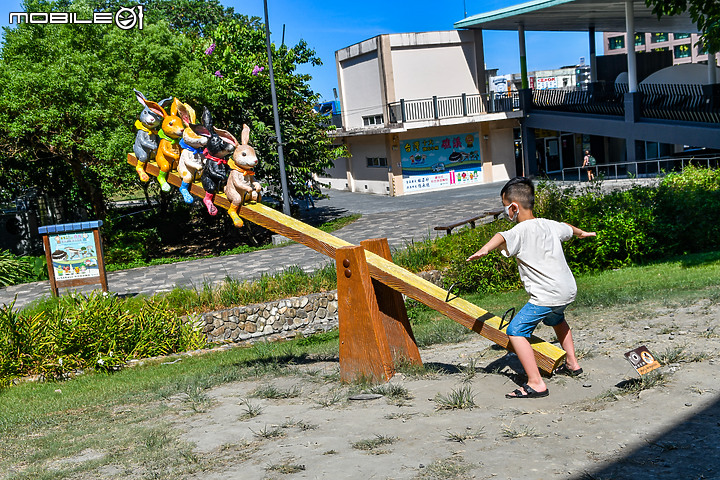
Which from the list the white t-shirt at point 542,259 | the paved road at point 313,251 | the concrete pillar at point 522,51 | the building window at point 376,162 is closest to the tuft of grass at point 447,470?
the white t-shirt at point 542,259

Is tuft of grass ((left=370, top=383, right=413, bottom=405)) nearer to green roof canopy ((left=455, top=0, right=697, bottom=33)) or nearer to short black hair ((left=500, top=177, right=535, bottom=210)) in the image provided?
short black hair ((left=500, top=177, right=535, bottom=210))

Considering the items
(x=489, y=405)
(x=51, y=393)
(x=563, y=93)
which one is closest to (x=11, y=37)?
(x=51, y=393)

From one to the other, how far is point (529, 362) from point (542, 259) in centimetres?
80

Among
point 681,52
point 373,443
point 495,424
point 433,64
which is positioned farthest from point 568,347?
point 681,52

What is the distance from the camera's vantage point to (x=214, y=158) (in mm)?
6652

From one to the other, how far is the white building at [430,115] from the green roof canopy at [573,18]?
2.29 m

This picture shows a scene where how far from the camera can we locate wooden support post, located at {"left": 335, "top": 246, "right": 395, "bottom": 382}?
19.6ft

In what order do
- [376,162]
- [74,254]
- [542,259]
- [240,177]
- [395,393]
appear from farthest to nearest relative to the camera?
1. [376,162]
2. [74,254]
3. [240,177]
4. [395,393]
5. [542,259]

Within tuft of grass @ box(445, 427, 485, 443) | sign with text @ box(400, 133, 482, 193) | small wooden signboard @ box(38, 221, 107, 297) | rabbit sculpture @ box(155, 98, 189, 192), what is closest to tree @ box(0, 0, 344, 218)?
small wooden signboard @ box(38, 221, 107, 297)

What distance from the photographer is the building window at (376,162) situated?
35750 mm

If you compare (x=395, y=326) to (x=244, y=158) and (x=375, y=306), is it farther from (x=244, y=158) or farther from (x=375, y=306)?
(x=244, y=158)

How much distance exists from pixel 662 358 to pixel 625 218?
23.4ft

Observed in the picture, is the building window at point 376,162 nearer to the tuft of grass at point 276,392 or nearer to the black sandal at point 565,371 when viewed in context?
the tuft of grass at point 276,392

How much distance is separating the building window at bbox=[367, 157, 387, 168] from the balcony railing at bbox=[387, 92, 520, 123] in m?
2.57
